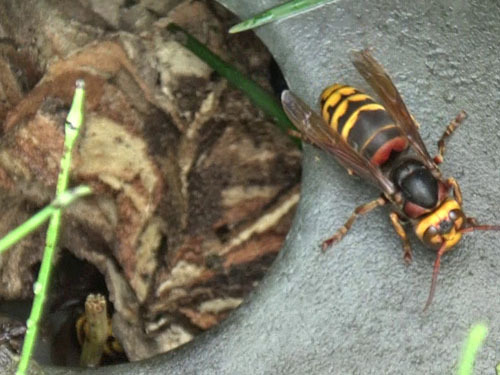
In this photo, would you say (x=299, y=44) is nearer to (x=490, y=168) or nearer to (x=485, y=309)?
(x=490, y=168)

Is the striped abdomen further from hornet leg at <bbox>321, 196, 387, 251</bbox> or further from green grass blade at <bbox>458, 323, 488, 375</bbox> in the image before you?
green grass blade at <bbox>458, 323, 488, 375</bbox>

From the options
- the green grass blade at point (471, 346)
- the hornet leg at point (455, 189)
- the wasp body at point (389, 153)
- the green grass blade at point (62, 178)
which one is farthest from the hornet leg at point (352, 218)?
the green grass blade at point (62, 178)

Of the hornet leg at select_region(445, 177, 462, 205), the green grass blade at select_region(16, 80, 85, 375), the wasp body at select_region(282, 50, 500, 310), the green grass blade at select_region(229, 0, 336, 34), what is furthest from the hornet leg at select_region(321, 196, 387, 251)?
the green grass blade at select_region(16, 80, 85, 375)

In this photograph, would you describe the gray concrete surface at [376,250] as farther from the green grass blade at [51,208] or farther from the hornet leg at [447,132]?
the green grass blade at [51,208]

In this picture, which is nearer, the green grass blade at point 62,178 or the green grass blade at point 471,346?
the green grass blade at point 62,178

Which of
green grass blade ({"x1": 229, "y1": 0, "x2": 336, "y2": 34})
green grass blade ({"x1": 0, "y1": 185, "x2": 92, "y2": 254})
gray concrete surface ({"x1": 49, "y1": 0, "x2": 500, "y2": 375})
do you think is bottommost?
gray concrete surface ({"x1": 49, "y1": 0, "x2": 500, "y2": 375})

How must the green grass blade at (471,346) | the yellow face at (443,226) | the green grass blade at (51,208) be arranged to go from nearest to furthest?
the green grass blade at (51,208)
the green grass blade at (471,346)
the yellow face at (443,226)

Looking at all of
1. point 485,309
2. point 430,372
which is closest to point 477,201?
point 485,309
